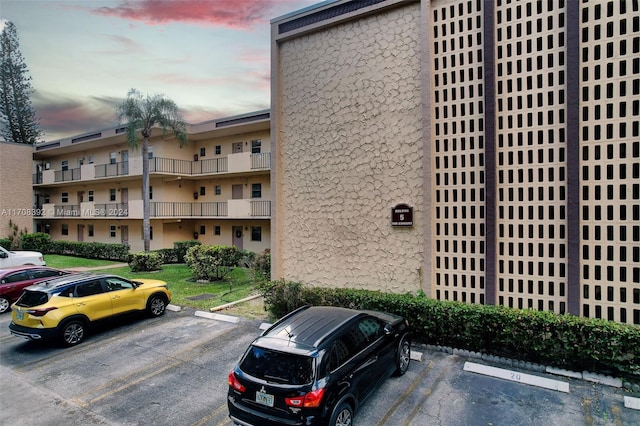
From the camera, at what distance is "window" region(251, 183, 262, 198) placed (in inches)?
859

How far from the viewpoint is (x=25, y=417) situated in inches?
227

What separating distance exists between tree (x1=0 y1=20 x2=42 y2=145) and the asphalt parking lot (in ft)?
124

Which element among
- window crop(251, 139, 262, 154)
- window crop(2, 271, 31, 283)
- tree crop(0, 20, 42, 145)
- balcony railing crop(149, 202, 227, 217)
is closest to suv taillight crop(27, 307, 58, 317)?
window crop(2, 271, 31, 283)

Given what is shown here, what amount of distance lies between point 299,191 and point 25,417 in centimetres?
807

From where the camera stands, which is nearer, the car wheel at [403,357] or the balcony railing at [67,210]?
the car wheel at [403,357]

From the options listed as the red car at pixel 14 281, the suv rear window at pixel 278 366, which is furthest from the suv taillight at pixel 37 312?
the suv rear window at pixel 278 366

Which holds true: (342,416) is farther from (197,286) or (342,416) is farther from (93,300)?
(197,286)

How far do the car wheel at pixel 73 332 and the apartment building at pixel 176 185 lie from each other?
39.4ft

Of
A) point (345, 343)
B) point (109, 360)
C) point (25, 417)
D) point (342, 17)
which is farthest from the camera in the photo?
point (342, 17)

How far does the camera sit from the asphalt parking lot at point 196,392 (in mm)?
5512

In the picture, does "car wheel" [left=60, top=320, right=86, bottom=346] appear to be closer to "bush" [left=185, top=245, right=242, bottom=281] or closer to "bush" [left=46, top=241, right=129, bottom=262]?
"bush" [left=185, top=245, right=242, bottom=281]

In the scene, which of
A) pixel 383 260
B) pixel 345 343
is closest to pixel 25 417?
pixel 345 343

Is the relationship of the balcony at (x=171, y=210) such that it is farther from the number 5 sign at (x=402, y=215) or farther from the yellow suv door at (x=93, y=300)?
the number 5 sign at (x=402, y=215)

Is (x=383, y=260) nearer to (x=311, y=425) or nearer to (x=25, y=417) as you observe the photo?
(x=311, y=425)
